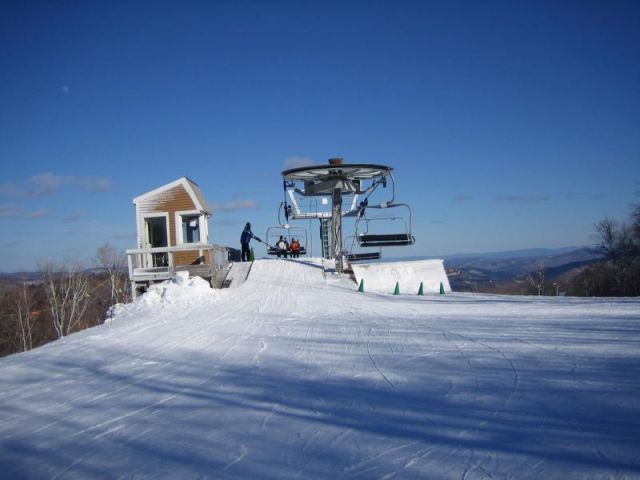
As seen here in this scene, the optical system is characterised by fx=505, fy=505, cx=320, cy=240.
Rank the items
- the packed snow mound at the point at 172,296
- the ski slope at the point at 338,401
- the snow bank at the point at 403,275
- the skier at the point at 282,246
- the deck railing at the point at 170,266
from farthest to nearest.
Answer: the skier at the point at 282,246 < the snow bank at the point at 403,275 < the deck railing at the point at 170,266 < the packed snow mound at the point at 172,296 < the ski slope at the point at 338,401

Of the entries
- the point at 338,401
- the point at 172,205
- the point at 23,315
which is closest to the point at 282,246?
the point at 172,205

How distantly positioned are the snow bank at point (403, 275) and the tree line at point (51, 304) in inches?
799

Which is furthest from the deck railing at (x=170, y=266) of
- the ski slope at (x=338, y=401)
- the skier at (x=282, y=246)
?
the ski slope at (x=338, y=401)

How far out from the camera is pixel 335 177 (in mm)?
19625

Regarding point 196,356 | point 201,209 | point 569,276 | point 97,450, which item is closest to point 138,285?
point 201,209

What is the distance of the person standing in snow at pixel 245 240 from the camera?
22.0 metres

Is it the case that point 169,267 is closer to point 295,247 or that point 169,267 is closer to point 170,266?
point 170,266

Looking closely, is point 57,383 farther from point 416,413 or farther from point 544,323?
point 544,323

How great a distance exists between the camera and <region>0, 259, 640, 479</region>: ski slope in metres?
3.59

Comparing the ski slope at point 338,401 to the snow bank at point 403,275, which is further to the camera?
the snow bank at point 403,275

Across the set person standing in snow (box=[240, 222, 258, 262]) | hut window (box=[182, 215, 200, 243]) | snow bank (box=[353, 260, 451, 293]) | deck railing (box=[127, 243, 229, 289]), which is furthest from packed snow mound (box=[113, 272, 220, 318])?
person standing in snow (box=[240, 222, 258, 262])

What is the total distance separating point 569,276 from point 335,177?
56.0 m

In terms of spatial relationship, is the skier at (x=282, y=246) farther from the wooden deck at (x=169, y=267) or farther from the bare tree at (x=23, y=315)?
the bare tree at (x=23, y=315)

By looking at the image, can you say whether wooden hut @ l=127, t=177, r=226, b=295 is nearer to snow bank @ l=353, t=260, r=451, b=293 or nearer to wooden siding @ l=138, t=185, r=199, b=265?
wooden siding @ l=138, t=185, r=199, b=265
